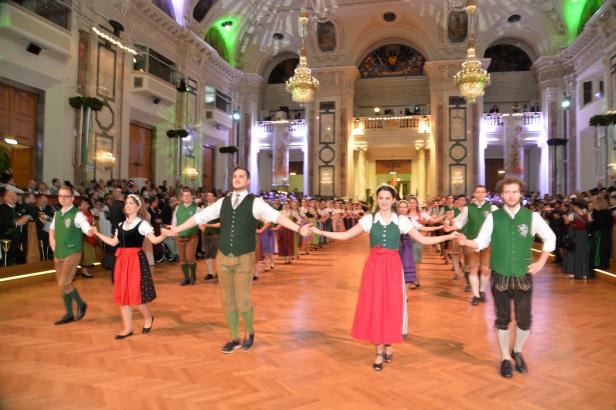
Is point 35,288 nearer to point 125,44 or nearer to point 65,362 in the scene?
point 65,362

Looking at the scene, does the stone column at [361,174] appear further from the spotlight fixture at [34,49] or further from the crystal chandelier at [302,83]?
the spotlight fixture at [34,49]

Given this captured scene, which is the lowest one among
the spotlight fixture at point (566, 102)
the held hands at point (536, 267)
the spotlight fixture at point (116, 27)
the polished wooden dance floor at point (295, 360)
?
the polished wooden dance floor at point (295, 360)

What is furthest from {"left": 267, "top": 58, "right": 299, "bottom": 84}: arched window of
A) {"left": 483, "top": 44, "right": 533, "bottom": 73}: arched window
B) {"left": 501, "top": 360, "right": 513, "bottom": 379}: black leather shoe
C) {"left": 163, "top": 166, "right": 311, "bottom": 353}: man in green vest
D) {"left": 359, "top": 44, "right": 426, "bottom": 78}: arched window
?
{"left": 501, "top": 360, "right": 513, "bottom": 379}: black leather shoe

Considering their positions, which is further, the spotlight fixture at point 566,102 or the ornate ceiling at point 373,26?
the ornate ceiling at point 373,26

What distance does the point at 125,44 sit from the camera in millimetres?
14133

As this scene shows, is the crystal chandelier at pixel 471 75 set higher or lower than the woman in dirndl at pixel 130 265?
higher

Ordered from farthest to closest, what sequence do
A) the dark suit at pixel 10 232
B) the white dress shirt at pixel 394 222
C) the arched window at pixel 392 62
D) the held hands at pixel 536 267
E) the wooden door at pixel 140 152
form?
the arched window at pixel 392 62
the wooden door at pixel 140 152
the dark suit at pixel 10 232
the white dress shirt at pixel 394 222
the held hands at pixel 536 267

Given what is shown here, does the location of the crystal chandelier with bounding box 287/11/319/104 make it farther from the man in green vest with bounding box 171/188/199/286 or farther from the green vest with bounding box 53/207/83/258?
the green vest with bounding box 53/207/83/258

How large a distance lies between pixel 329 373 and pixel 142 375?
58.2 inches

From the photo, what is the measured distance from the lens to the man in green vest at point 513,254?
11.4 ft

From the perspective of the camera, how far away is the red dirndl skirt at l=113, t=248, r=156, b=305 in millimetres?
4488

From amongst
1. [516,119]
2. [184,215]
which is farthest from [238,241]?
[516,119]

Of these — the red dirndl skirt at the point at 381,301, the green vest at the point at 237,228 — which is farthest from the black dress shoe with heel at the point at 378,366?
the green vest at the point at 237,228

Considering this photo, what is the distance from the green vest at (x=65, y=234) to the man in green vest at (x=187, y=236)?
2.26m
